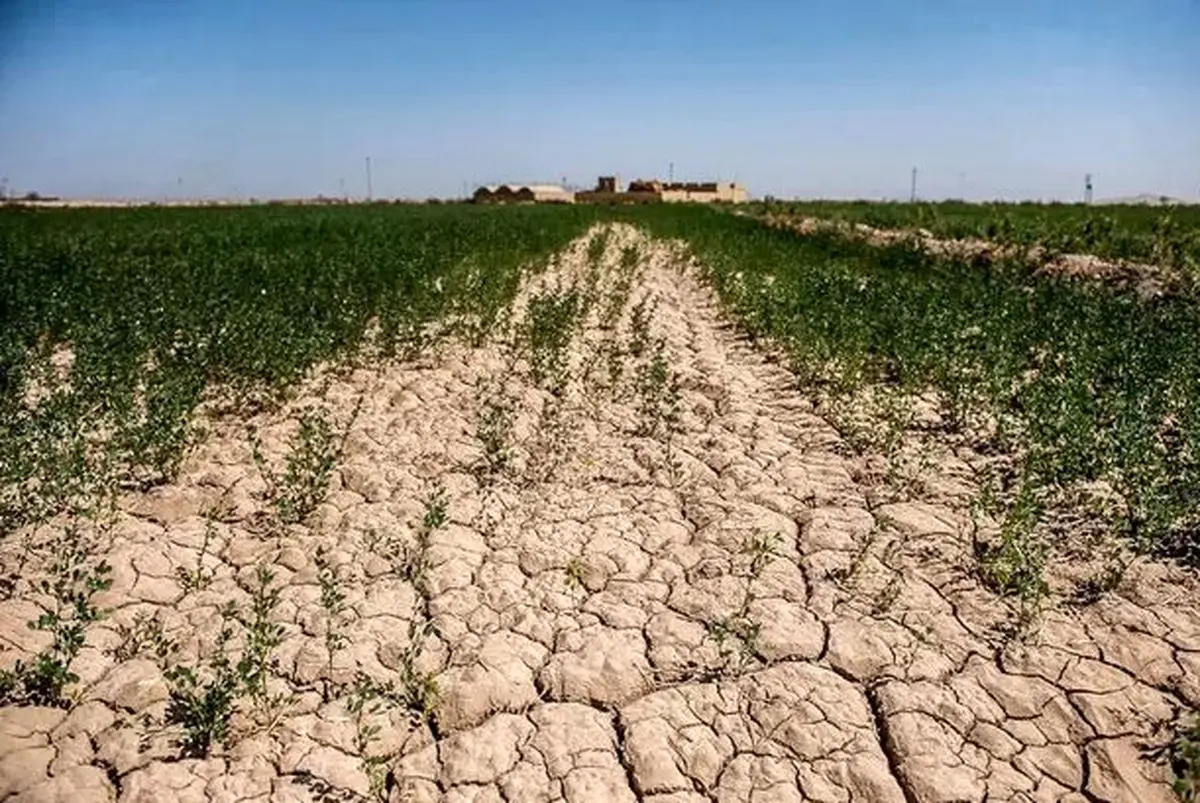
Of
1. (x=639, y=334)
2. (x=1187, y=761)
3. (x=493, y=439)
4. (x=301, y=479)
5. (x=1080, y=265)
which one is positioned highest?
(x=1080, y=265)

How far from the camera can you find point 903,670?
130 inches

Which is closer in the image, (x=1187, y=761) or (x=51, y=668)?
(x=1187, y=761)

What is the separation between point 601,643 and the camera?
3.51 metres

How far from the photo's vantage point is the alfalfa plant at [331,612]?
3305 millimetres

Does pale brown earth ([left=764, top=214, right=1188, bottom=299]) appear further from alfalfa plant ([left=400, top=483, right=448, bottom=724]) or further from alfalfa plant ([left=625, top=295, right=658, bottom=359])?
alfalfa plant ([left=400, top=483, right=448, bottom=724])

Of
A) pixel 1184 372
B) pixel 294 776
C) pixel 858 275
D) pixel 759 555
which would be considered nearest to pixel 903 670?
pixel 759 555

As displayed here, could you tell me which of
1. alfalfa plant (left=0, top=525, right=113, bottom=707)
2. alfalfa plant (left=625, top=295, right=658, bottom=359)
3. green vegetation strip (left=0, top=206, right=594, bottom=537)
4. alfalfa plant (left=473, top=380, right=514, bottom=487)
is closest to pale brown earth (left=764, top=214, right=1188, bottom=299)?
alfalfa plant (left=625, top=295, right=658, bottom=359)

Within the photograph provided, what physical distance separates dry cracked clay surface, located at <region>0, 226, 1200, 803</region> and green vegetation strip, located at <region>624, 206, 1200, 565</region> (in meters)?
0.69

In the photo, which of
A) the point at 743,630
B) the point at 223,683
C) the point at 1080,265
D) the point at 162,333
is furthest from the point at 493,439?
the point at 1080,265

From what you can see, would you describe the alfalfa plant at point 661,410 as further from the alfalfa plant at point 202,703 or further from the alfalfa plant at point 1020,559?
the alfalfa plant at point 202,703

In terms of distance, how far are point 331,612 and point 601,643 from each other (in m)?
1.26

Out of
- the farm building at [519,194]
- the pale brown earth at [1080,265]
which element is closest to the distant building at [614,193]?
the farm building at [519,194]

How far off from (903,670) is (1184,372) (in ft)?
16.9

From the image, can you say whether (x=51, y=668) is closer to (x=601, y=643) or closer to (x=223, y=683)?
(x=223, y=683)
